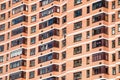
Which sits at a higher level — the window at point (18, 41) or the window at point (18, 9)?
the window at point (18, 9)

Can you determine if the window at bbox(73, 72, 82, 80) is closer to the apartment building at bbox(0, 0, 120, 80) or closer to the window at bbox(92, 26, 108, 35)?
the apartment building at bbox(0, 0, 120, 80)

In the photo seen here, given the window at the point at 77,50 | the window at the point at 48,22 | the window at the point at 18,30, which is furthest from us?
the window at the point at 18,30

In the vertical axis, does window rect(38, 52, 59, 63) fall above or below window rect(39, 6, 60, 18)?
below

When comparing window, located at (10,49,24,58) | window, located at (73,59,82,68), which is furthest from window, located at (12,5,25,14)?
window, located at (73,59,82,68)

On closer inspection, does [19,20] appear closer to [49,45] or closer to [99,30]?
[49,45]

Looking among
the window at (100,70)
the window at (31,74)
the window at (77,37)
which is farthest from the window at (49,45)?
the window at (100,70)

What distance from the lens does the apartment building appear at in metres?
90.1

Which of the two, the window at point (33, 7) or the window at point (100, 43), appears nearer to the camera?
the window at point (100, 43)

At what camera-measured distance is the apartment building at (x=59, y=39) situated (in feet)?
296

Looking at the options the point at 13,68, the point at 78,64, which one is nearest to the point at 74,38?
the point at 78,64

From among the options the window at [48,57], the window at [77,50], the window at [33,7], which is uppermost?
the window at [33,7]

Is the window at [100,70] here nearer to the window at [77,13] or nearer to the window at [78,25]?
the window at [78,25]

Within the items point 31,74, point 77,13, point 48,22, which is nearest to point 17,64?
point 31,74

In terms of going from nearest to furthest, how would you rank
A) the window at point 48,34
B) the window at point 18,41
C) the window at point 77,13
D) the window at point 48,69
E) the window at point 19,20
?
the window at point 77,13 < the window at point 48,69 < the window at point 48,34 < the window at point 18,41 < the window at point 19,20
